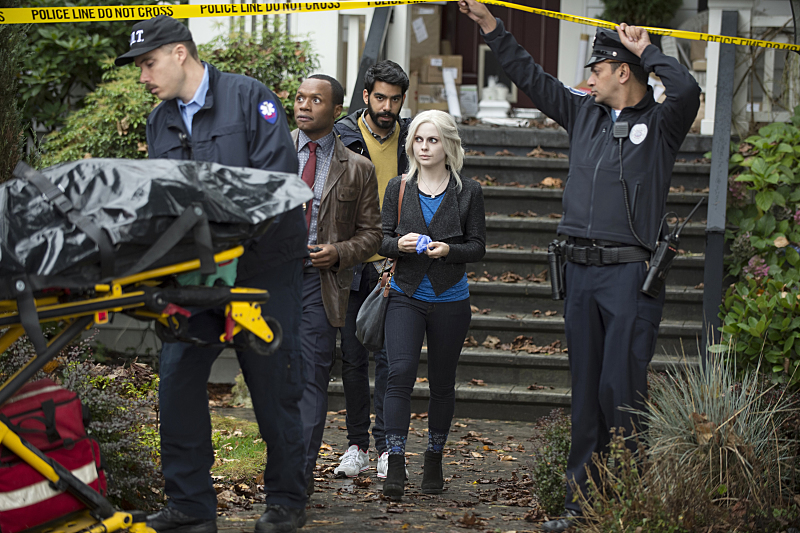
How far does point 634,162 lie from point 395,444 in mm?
1846

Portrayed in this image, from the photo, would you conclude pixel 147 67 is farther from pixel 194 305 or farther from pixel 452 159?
pixel 452 159

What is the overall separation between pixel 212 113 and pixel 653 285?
6.70 feet

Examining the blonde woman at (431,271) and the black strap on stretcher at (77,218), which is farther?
the blonde woman at (431,271)

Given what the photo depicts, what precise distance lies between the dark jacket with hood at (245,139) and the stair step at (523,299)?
3.85m

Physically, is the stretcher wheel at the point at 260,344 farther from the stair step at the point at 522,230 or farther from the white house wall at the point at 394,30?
the white house wall at the point at 394,30

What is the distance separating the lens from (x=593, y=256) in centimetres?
410

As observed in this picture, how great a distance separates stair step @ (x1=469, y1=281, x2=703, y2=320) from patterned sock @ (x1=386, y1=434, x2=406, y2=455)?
9.31 ft

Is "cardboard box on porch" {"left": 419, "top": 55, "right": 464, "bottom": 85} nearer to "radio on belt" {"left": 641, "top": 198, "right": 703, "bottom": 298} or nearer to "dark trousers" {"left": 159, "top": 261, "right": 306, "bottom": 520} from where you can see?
"radio on belt" {"left": 641, "top": 198, "right": 703, "bottom": 298}

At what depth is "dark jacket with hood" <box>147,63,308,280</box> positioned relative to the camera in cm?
360

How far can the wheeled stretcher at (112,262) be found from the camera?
2748 millimetres

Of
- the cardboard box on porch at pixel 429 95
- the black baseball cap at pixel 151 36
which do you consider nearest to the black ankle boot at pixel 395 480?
the black baseball cap at pixel 151 36

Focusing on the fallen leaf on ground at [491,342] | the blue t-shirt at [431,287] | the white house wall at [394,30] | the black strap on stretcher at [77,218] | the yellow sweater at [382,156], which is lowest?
the fallen leaf on ground at [491,342]

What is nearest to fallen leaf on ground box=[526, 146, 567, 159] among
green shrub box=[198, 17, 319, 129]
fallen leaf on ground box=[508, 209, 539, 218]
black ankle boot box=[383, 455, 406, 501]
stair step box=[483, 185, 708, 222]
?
stair step box=[483, 185, 708, 222]

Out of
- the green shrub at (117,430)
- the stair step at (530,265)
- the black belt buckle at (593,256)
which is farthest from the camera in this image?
the stair step at (530,265)
